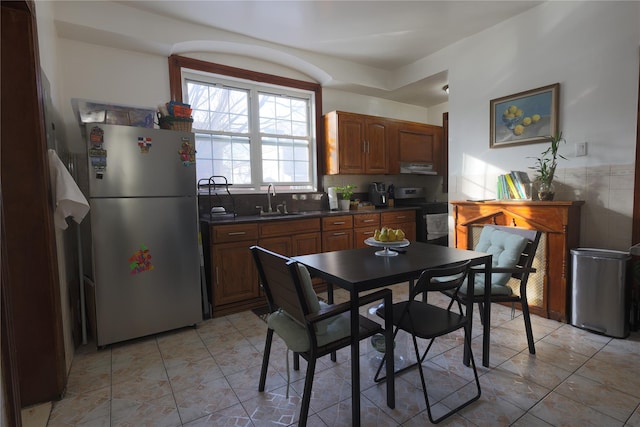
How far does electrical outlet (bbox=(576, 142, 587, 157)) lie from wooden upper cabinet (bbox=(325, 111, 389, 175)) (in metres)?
2.16

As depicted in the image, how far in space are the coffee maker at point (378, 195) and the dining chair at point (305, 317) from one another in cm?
300

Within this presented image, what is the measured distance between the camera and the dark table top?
1578mm

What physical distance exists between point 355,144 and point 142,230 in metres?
2.74

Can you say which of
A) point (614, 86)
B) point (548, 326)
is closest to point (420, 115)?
point (614, 86)

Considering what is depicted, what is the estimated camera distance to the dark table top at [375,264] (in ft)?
5.18

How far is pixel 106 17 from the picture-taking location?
283 centimetres

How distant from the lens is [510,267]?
2234 millimetres

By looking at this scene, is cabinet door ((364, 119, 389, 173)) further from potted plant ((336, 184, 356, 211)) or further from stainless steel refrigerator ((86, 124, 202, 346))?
stainless steel refrigerator ((86, 124, 202, 346))

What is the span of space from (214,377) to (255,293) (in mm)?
1237

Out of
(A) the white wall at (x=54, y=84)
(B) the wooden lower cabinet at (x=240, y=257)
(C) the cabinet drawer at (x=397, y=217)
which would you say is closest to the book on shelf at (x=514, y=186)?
(C) the cabinet drawer at (x=397, y=217)

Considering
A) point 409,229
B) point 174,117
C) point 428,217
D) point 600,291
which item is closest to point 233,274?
point 174,117

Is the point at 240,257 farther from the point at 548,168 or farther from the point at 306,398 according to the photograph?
the point at 548,168

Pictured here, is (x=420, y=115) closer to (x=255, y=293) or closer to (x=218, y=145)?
(x=218, y=145)

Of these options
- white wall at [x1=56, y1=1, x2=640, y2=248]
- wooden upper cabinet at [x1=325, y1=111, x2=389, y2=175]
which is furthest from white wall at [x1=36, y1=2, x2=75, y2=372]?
wooden upper cabinet at [x1=325, y1=111, x2=389, y2=175]
